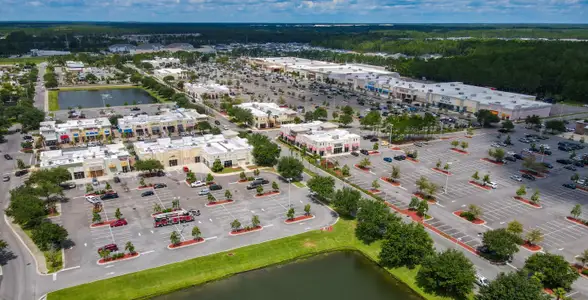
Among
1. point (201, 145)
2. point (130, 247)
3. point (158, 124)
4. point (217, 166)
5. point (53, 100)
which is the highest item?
point (158, 124)

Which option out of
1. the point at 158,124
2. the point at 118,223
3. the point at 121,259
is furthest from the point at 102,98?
the point at 121,259

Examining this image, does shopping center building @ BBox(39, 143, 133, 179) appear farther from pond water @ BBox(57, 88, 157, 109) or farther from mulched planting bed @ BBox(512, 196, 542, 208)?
mulched planting bed @ BBox(512, 196, 542, 208)

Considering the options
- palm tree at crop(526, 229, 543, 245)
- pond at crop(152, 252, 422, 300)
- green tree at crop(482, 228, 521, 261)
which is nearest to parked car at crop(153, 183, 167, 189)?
pond at crop(152, 252, 422, 300)

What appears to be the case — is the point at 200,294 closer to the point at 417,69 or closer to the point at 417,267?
the point at 417,267

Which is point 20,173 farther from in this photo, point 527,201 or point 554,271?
point 527,201

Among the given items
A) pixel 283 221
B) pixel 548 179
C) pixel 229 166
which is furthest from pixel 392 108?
pixel 283 221

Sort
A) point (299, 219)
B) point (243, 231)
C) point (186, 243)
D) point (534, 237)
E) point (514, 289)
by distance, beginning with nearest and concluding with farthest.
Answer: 1. point (514, 289)
2. point (534, 237)
3. point (186, 243)
4. point (243, 231)
5. point (299, 219)
